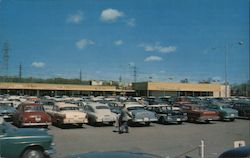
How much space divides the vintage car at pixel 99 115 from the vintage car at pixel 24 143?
44.2 feet

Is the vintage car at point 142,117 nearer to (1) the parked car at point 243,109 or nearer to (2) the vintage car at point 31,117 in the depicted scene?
(2) the vintage car at point 31,117

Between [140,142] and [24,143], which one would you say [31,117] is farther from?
[24,143]

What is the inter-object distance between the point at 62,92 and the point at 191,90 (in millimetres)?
36505

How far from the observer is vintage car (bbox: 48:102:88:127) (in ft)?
73.4

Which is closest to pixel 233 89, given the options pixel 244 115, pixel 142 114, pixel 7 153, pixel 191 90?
pixel 191 90

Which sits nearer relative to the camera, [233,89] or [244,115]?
[244,115]

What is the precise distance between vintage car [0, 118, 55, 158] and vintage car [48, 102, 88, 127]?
11925 millimetres

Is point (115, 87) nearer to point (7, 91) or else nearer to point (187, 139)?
point (7, 91)

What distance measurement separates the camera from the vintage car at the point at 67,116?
22.4m

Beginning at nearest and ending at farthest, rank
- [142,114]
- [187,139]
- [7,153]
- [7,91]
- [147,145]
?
[7,153], [147,145], [187,139], [142,114], [7,91]

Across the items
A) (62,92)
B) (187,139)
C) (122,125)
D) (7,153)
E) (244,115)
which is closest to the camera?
(7,153)

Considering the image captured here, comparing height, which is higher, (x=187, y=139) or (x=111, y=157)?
(x=111, y=157)

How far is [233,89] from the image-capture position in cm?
14475

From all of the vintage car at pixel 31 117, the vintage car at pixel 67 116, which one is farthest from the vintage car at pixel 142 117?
the vintage car at pixel 31 117
